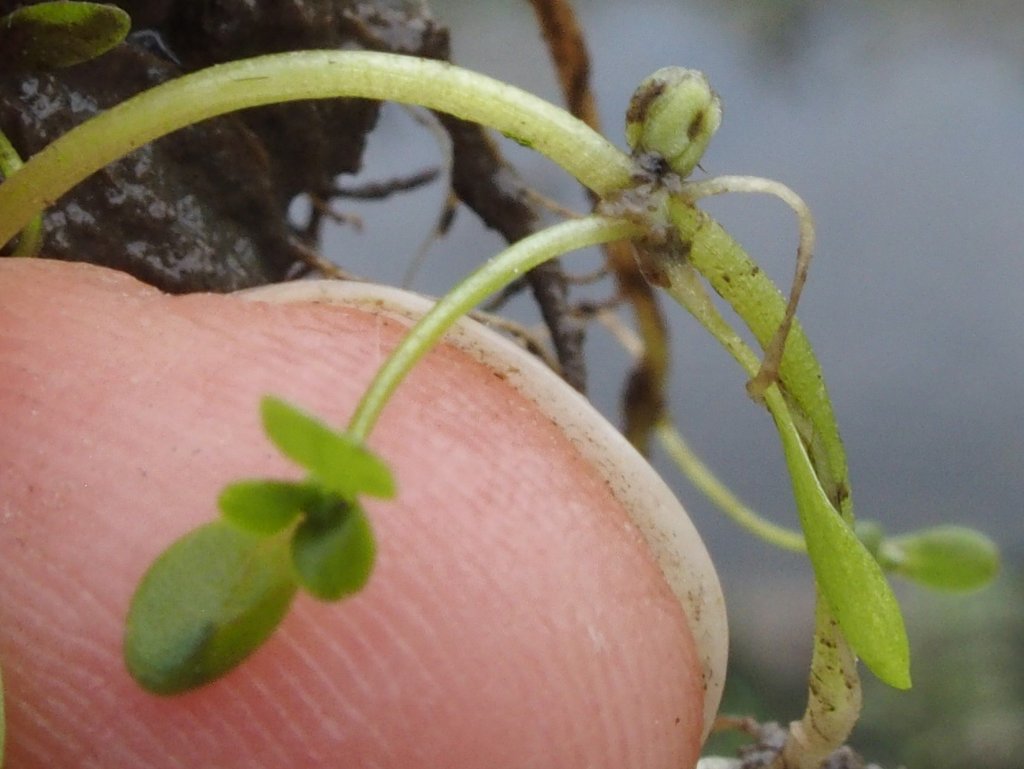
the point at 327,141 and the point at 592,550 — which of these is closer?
the point at 592,550

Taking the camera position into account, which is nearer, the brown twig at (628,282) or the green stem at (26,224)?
the green stem at (26,224)

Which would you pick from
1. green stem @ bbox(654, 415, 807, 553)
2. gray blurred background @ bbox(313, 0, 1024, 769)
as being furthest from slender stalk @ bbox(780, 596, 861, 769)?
gray blurred background @ bbox(313, 0, 1024, 769)

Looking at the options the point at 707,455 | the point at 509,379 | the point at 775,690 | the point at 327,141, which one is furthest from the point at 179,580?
the point at 707,455

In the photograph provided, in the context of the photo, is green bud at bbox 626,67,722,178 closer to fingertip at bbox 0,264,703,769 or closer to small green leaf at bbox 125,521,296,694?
fingertip at bbox 0,264,703,769

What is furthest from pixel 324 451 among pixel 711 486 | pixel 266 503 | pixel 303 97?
pixel 711 486

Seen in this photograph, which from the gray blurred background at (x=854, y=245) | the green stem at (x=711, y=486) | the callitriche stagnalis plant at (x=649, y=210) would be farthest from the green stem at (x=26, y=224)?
the gray blurred background at (x=854, y=245)

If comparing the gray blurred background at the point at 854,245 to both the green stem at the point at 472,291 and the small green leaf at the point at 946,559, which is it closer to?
the small green leaf at the point at 946,559

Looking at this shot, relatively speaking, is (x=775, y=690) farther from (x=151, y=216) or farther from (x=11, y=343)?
(x=11, y=343)

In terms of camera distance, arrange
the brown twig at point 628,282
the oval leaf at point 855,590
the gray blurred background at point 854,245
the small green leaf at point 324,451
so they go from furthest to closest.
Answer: the gray blurred background at point 854,245 < the brown twig at point 628,282 < the oval leaf at point 855,590 < the small green leaf at point 324,451
